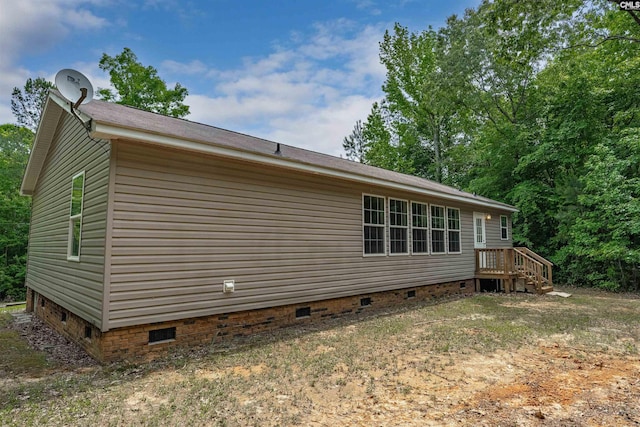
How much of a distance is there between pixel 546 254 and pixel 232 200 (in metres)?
13.8

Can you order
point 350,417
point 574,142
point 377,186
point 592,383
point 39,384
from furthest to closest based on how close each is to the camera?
point 574,142 < point 377,186 < point 39,384 < point 592,383 < point 350,417

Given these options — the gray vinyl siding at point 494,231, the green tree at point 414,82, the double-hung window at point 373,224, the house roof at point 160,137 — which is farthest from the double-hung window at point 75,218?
the green tree at point 414,82

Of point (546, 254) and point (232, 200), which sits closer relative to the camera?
point (232, 200)

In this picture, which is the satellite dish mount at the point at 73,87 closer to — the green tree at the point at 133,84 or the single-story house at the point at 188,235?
the single-story house at the point at 188,235

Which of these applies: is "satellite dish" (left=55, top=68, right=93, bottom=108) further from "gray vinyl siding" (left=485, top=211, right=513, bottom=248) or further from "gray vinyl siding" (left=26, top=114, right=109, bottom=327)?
"gray vinyl siding" (left=485, top=211, right=513, bottom=248)

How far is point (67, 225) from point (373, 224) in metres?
5.91

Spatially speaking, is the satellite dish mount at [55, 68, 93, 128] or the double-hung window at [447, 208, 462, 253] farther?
the double-hung window at [447, 208, 462, 253]

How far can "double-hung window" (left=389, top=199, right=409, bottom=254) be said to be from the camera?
855cm

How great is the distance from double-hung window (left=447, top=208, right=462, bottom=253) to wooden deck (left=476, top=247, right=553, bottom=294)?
123 cm

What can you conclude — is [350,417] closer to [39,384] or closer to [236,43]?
[39,384]

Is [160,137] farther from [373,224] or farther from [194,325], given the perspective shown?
[373,224]

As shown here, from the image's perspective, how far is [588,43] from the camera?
36.0ft

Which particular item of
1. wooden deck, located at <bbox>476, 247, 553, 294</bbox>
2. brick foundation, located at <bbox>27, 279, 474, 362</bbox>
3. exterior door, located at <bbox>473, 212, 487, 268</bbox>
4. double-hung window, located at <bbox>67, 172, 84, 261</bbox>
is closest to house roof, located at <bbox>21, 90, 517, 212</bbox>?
double-hung window, located at <bbox>67, 172, 84, 261</bbox>

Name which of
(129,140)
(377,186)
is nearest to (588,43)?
(377,186)
